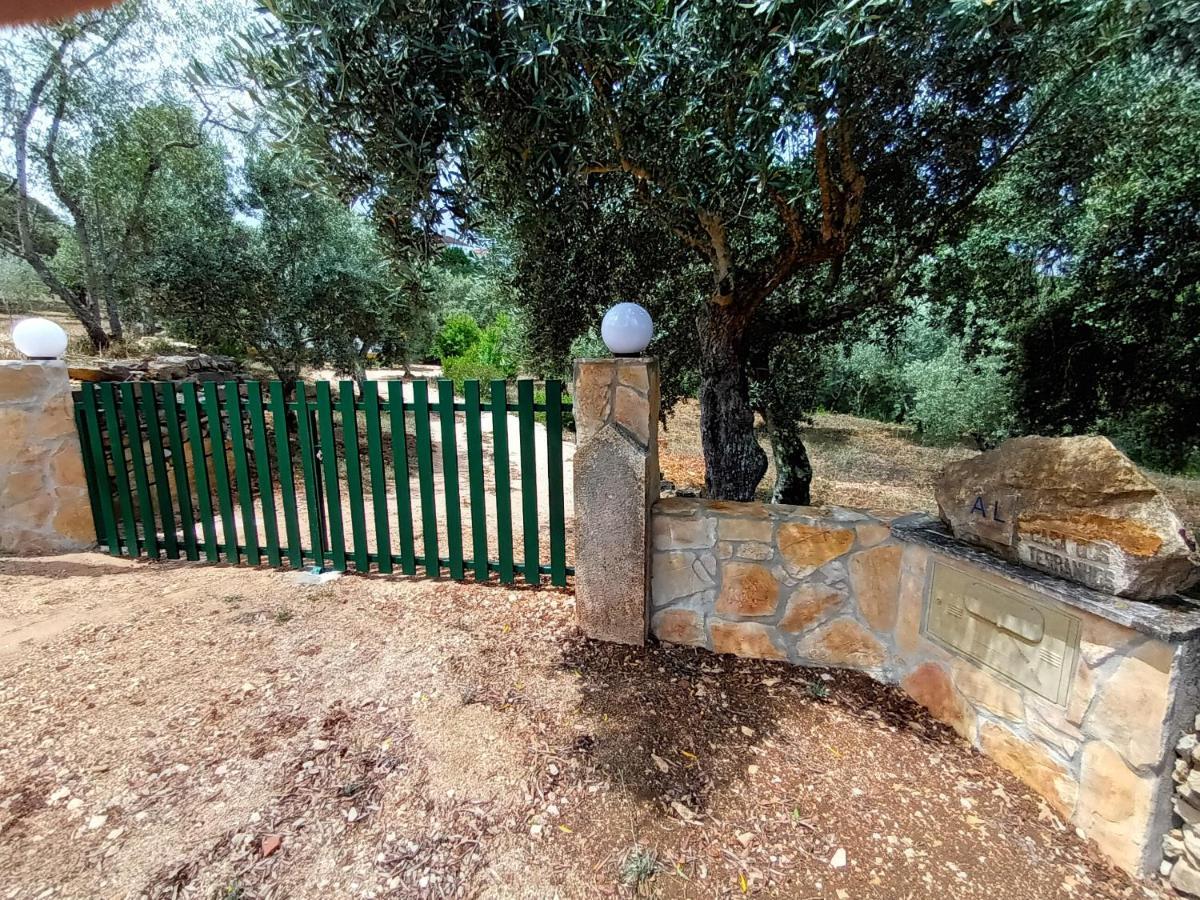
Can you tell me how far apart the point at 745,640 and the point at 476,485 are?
1.78m

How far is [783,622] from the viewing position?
2.47 meters

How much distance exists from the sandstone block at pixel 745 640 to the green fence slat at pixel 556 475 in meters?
0.97

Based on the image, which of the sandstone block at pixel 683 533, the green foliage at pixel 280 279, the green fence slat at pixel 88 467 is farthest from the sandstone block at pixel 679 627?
the green foliage at pixel 280 279

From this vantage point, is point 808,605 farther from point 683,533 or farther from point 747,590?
point 683,533

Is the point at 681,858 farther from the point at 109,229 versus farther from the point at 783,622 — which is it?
the point at 109,229

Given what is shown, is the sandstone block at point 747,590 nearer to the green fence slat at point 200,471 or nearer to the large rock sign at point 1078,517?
the large rock sign at point 1078,517

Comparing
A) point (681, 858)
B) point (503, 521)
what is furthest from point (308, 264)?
point (681, 858)

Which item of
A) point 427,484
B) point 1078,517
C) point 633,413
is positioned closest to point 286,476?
point 427,484

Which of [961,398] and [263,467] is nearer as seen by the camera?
[263,467]

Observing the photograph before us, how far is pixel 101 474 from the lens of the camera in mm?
3900

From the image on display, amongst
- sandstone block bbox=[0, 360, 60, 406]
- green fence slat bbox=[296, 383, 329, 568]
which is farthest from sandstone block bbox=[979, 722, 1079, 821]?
sandstone block bbox=[0, 360, 60, 406]

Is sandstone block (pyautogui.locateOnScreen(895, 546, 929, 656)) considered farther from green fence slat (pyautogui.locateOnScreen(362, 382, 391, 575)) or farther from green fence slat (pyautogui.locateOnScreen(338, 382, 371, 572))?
green fence slat (pyautogui.locateOnScreen(338, 382, 371, 572))

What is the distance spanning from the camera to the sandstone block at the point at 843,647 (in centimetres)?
238

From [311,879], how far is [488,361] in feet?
51.8
